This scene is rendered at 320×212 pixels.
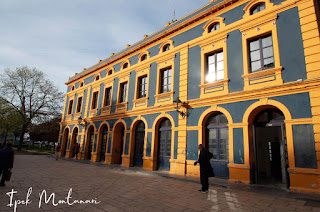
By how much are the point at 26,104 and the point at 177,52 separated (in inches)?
893

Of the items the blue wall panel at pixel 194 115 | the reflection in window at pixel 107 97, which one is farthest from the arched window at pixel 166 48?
the reflection in window at pixel 107 97

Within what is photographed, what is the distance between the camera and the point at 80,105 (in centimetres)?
1959

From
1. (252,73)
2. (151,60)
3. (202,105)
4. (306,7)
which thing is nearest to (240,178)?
(202,105)

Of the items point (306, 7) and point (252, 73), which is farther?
point (252, 73)

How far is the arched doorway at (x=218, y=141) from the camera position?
27.2ft

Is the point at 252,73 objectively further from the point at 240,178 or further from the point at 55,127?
the point at 55,127

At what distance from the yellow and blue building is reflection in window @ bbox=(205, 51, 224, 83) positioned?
6cm

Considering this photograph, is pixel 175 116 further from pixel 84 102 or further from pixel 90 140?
pixel 84 102

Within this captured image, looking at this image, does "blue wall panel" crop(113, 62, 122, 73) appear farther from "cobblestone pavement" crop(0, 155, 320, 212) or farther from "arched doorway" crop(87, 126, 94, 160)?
"cobblestone pavement" crop(0, 155, 320, 212)

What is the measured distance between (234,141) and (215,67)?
3966 millimetres

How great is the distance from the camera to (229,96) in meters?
8.48

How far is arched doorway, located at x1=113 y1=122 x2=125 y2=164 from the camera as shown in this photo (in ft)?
45.7

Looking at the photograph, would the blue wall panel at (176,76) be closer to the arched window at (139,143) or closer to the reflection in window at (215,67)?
the reflection in window at (215,67)

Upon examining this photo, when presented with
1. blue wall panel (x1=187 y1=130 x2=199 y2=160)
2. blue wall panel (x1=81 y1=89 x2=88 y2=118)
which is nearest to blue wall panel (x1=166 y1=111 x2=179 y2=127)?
blue wall panel (x1=187 y1=130 x2=199 y2=160)
